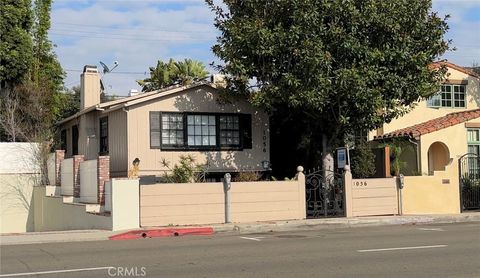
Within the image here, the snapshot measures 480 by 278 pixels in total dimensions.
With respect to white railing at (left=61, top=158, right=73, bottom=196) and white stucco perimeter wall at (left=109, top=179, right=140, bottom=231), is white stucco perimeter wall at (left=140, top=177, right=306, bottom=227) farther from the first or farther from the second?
white railing at (left=61, top=158, right=73, bottom=196)

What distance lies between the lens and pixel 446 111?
28.8 meters

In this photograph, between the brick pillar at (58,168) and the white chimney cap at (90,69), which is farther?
the white chimney cap at (90,69)

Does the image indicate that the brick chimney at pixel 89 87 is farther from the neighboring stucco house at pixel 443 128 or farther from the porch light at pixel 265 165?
the neighboring stucco house at pixel 443 128

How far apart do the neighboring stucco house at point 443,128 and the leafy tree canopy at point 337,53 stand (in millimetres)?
3043

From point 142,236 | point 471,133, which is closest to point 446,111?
point 471,133

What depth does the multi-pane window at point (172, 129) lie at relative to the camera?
21750 millimetres

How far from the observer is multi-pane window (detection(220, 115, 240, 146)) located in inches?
896

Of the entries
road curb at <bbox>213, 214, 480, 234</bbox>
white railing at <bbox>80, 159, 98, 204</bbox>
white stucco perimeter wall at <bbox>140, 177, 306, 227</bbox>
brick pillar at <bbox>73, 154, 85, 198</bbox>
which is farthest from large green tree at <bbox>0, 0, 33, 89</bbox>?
road curb at <bbox>213, 214, 480, 234</bbox>

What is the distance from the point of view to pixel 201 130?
22375 mm

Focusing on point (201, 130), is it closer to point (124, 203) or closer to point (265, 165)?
point (265, 165)

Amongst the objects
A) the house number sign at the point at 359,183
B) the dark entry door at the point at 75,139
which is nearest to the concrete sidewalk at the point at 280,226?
the house number sign at the point at 359,183

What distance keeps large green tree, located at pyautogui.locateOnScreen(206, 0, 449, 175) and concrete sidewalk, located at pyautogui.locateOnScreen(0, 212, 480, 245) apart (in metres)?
3.47

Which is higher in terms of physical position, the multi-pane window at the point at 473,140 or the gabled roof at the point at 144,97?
the gabled roof at the point at 144,97

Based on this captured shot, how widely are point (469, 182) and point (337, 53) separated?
8.13 metres
